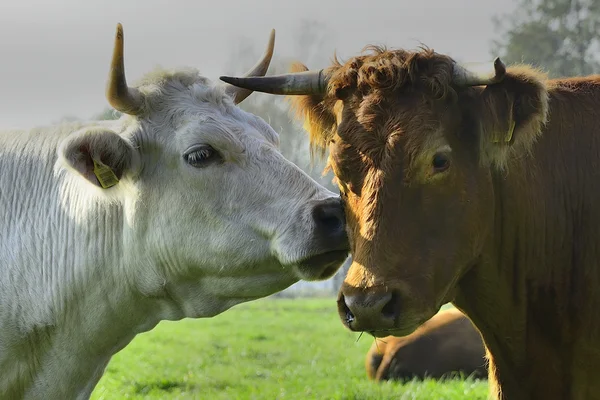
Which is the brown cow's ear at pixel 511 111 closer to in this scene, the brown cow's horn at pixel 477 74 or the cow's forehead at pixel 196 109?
the brown cow's horn at pixel 477 74

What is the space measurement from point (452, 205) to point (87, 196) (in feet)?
7.52

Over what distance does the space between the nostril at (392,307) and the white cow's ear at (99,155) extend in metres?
1.86

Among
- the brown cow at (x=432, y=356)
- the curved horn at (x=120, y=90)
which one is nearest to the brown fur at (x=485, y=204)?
the curved horn at (x=120, y=90)

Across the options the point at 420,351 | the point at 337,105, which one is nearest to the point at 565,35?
the point at 420,351

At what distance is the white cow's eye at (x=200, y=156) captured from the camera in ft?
15.9

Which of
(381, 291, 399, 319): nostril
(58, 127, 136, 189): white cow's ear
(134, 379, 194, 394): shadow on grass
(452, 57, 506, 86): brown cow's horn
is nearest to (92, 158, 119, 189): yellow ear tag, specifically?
(58, 127, 136, 189): white cow's ear

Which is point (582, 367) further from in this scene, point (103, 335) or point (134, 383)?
point (134, 383)

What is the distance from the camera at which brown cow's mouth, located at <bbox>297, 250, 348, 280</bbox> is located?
4.64 metres

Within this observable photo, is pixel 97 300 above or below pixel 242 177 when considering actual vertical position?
below

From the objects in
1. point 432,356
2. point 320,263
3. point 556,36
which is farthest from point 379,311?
point 556,36

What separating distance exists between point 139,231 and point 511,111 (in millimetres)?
2328

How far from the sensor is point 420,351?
10.0 meters

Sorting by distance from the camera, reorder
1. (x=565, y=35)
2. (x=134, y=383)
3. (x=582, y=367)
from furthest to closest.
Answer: (x=565, y=35)
(x=134, y=383)
(x=582, y=367)

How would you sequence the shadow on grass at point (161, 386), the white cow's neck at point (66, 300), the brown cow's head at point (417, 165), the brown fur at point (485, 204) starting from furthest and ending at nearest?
the shadow on grass at point (161, 386) < the white cow's neck at point (66, 300) < the brown fur at point (485, 204) < the brown cow's head at point (417, 165)
